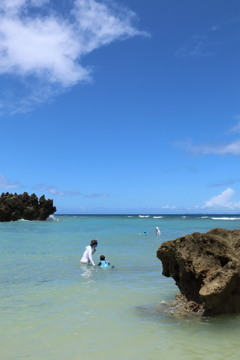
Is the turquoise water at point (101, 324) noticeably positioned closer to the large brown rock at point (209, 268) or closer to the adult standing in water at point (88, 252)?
the large brown rock at point (209, 268)

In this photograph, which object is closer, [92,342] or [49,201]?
[92,342]

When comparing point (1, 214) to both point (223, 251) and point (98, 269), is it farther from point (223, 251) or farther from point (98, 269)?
point (223, 251)

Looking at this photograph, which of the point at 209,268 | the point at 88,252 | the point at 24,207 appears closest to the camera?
the point at 209,268

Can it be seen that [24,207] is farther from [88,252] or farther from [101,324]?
[101,324]

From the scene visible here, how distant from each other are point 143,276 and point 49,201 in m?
89.7

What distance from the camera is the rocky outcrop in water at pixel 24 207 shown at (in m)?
93.0

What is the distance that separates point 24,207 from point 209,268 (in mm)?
94491

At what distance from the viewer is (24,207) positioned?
321 ft

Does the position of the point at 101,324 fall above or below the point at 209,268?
below

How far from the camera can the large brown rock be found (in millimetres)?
7688

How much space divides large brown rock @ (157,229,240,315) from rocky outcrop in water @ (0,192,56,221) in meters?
88.6

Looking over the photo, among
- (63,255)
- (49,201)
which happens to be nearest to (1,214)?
(49,201)

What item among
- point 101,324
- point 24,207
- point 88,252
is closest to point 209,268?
Answer: point 101,324

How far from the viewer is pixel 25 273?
14.5 metres
